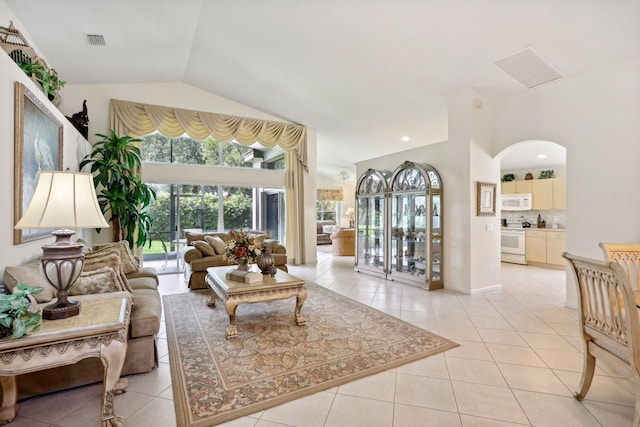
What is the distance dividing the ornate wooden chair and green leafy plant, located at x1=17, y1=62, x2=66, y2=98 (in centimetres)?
456

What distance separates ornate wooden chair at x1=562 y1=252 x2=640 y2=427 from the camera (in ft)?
5.09

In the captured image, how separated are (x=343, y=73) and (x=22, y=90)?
3.79 metres

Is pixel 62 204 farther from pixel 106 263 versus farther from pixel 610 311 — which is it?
pixel 610 311

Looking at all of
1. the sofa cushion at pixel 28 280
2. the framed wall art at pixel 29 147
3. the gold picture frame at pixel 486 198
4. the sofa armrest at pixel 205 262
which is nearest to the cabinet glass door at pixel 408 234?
the gold picture frame at pixel 486 198

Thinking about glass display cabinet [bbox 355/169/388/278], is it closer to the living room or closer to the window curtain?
the living room

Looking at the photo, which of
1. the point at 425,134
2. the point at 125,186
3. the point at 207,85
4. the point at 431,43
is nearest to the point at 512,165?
the point at 425,134

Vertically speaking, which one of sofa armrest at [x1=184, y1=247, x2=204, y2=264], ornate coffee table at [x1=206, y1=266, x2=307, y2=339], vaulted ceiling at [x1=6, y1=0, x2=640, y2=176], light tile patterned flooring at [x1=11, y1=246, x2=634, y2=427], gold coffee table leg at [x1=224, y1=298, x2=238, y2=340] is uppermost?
vaulted ceiling at [x1=6, y1=0, x2=640, y2=176]

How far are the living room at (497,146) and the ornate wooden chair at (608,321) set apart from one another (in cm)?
214

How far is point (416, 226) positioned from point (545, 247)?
3483 millimetres

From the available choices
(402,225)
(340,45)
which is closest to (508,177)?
(402,225)

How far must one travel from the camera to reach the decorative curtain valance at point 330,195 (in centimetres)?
1220

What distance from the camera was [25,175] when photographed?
2.54 metres

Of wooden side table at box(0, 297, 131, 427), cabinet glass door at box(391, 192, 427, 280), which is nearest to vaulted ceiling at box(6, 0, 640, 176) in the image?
cabinet glass door at box(391, 192, 427, 280)

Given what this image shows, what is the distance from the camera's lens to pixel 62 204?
68.7 inches
